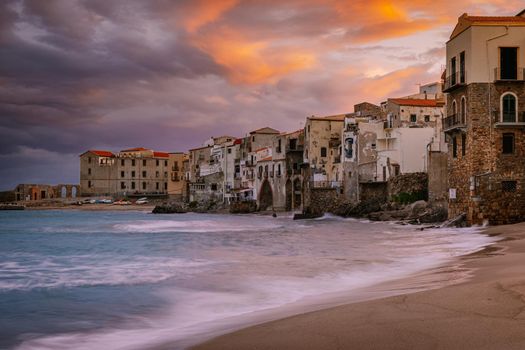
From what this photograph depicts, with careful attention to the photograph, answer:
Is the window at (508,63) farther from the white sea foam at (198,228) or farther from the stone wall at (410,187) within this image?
the white sea foam at (198,228)

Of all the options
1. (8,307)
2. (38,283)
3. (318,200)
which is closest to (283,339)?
(8,307)

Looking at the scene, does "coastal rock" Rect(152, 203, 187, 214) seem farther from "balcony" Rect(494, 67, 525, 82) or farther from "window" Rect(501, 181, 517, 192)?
"balcony" Rect(494, 67, 525, 82)

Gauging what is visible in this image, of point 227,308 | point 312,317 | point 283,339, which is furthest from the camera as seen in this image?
point 227,308

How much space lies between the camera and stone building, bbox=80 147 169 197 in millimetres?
110875

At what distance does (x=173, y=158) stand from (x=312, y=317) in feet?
353

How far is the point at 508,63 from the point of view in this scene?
1051 inches

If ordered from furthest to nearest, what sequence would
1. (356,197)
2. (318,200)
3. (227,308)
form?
1. (318,200)
2. (356,197)
3. (227,308)

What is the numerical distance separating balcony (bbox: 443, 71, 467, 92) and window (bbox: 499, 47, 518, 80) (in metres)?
1.73

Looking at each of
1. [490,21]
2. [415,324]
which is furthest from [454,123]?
[415,324]

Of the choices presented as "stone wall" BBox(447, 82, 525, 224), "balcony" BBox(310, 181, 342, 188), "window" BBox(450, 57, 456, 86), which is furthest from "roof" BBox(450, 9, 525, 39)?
"balcony" BBox(310, 181, 342, 188)

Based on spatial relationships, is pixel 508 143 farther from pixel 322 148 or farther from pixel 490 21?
pixel 322 148

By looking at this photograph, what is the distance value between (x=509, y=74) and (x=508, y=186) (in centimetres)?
544

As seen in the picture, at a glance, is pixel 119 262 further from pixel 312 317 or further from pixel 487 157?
pixel 487 157

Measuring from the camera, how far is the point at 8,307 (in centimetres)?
1034
